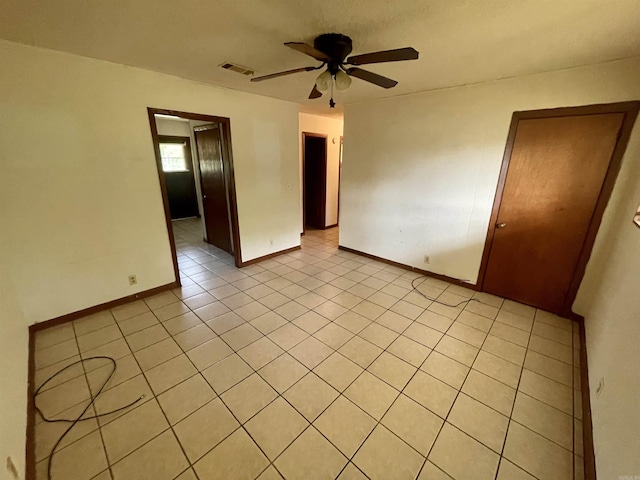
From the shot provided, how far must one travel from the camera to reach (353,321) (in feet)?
8.46

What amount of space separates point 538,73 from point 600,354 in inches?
96.8

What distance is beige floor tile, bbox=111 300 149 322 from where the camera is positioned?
2601mm

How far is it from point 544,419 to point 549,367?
58 cm

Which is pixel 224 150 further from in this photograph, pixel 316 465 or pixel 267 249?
pixel 316 465

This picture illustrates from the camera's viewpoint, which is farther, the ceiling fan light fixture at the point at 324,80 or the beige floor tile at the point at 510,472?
the ceiling fan light fixture at the point at 324,80

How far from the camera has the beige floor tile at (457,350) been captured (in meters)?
2.10

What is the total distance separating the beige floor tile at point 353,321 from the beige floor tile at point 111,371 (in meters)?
1.73

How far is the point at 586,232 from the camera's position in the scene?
2.43m

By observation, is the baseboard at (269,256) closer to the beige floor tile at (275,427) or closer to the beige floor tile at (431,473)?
the beige floor tile at (275,427)

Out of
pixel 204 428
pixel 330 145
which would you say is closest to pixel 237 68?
pixel 204 428

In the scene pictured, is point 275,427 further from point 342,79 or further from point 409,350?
point 342,79

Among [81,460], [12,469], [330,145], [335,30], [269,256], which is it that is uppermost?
[335,30]

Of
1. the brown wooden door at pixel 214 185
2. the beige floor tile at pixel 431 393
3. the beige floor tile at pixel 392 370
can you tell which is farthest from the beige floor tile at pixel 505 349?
the brown wooden door at pixel 214 185

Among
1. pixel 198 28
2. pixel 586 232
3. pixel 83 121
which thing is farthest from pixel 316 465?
pixel 83 121
